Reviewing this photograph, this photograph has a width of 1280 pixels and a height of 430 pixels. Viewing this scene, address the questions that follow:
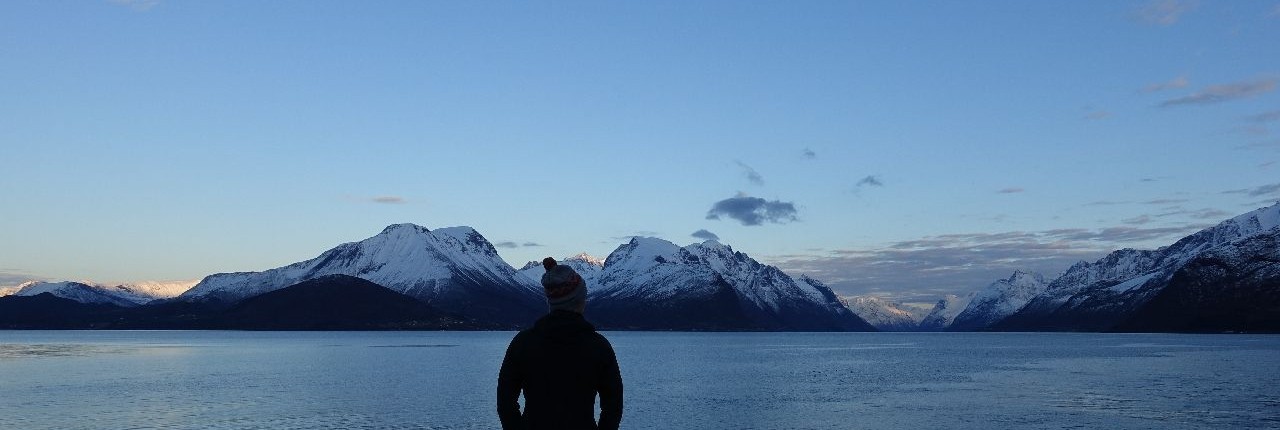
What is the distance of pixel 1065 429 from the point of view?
80625mm

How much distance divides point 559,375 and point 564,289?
937 mm

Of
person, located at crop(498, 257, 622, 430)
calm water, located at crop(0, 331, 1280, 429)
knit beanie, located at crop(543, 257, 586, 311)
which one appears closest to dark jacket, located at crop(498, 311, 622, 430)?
person, located at crop(498, 257, 622, 430)

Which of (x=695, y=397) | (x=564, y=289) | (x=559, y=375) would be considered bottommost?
(x=695, y=397)

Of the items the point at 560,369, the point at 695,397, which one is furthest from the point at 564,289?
the point at 695,397

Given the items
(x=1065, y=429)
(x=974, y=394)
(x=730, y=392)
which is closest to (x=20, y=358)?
(x=730, y=392)

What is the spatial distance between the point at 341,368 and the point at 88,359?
5605 centimetres

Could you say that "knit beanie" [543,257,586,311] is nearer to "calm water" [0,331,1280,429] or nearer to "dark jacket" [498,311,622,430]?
"dark jacket" [498,311,622,430]

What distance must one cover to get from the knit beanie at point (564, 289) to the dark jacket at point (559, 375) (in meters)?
0.10

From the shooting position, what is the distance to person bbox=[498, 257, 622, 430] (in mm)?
11516

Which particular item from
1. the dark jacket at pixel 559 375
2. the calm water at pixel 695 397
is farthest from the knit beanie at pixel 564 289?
the calm water at pixel 695 397

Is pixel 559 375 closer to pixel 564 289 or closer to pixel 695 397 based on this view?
pixel 564 289

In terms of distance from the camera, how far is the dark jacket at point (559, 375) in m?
11.5

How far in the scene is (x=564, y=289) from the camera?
38.0 ft

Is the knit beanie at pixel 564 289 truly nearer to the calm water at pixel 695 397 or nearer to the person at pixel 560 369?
the person at pixel 560 369
